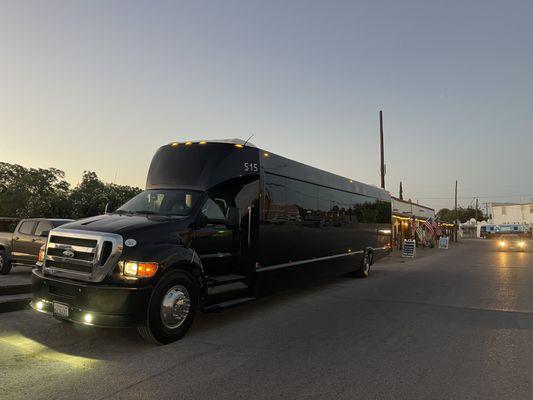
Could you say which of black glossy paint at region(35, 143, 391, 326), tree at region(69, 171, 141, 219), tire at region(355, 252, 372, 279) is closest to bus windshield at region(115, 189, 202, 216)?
black glossy paint at region(35, 143, 391, 326)

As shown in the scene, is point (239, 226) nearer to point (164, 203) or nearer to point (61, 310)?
point (164, 203)

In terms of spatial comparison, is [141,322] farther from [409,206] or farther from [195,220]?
[409,206]

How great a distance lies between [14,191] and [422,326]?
58491 mm

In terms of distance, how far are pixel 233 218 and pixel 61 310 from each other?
300cm

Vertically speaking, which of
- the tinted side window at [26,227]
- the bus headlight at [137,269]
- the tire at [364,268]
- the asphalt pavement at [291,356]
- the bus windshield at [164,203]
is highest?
the bus windshield at [164,203]

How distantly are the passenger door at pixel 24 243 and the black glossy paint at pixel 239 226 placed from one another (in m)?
6.21

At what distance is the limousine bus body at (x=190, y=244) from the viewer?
5.34 meters

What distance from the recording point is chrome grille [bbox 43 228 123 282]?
210 inches

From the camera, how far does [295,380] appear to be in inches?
177

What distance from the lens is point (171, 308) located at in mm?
5742

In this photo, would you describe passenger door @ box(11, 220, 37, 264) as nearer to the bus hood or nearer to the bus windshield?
the bus windshield

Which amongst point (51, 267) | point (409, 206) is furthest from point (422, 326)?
point (409, 206)

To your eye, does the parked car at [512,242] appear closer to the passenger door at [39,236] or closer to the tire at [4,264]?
the passenger door at [39,236]

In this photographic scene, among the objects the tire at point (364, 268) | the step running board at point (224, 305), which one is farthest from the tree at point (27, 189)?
the step running board at point (224, 305)
